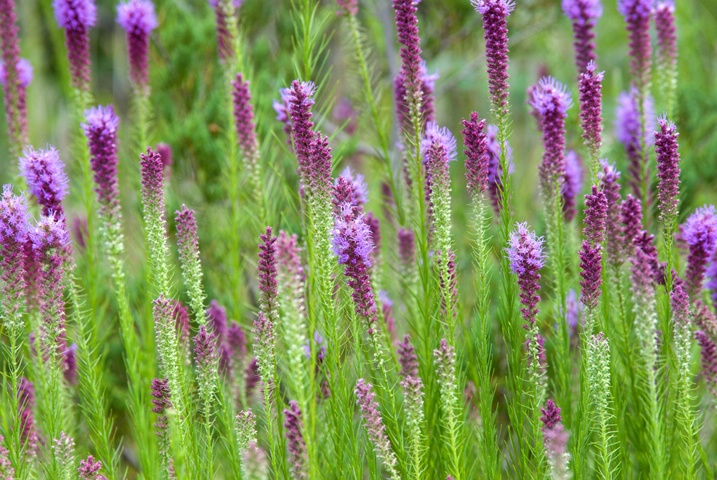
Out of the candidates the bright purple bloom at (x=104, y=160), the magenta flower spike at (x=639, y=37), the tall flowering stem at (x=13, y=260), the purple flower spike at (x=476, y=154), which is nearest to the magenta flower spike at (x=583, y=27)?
the magenta flower spike at (x=639, y=37)

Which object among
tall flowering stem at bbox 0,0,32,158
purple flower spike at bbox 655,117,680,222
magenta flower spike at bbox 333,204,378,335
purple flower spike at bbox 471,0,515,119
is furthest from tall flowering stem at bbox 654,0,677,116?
tall flowering stem at bbox 0,0,32,158

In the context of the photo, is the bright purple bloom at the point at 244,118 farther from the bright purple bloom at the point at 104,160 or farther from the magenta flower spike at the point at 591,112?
the magenta flower spike at the point at 591,112

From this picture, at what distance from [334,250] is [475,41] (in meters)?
3.43

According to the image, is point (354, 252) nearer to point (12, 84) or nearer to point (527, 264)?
point (527, 264)

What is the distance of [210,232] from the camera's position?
404 centimetres

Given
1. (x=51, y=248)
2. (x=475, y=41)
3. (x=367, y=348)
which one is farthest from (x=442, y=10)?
(x=51, y=248)

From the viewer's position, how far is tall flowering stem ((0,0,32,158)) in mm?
2939

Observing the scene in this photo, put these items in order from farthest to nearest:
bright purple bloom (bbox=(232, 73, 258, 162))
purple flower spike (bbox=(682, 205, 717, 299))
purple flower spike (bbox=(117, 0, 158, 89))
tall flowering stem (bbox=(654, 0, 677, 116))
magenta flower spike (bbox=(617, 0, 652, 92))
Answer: purple flower spike (bbox=(117, 0, 158, 89)) < tall flowering stem (bbox=(654, 0, 677, 116)) < magenta flower spike (bbox=(617, 0, 652, 92)) < bright purple bloom (bbox=(232, 73, 258, 162)) < purple flower spike (bbox=(682, 205, 717, 299))

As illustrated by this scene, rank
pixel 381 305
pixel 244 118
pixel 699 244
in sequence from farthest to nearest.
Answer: pixel 244 118 → pixel 381 305 → pixel 699 244

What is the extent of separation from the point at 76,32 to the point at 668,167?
2142 mm

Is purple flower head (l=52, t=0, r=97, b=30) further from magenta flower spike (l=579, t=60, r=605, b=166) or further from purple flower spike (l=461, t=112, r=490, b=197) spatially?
magenta flower spike (l=579, t=60, r=605, b=166)

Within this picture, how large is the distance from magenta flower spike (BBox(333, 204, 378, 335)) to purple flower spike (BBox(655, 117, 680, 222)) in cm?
69

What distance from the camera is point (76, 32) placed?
283 cm

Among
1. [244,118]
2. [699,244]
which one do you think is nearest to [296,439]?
[699,244]
